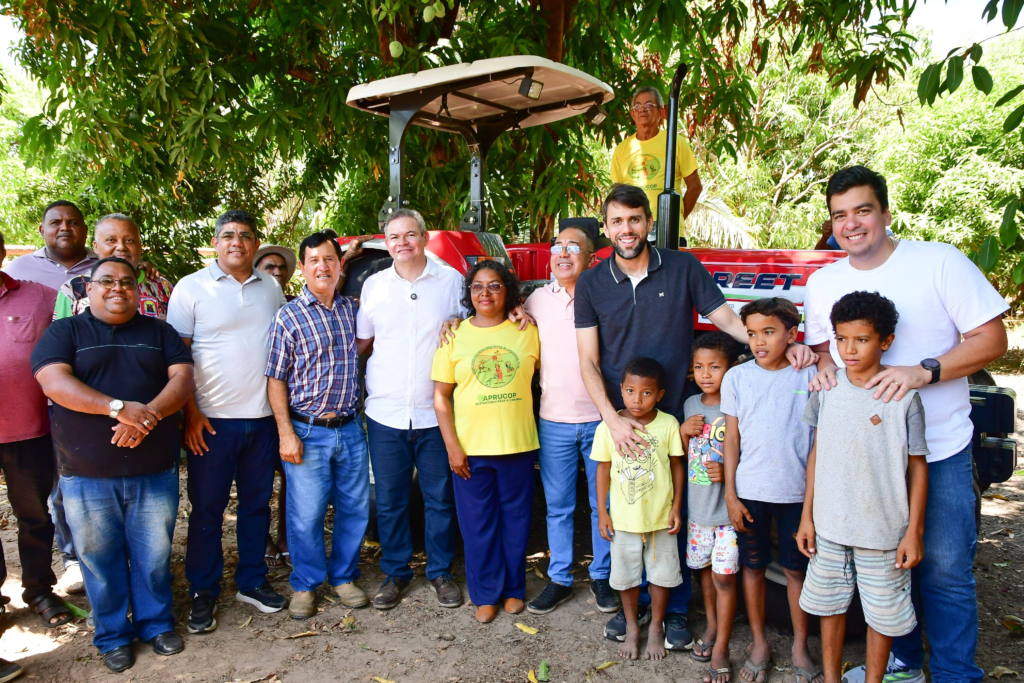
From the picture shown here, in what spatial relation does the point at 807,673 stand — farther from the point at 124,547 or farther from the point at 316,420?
the point at 124,547

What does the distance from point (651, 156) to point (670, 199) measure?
132cm

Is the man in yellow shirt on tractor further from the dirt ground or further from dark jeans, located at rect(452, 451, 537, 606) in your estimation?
the dirt ground

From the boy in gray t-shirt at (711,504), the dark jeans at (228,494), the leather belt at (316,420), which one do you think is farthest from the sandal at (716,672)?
the dark jeans at (228,494)

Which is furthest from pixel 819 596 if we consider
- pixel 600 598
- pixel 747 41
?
pixel 747 41

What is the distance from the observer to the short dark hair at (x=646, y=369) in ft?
→ 9.93

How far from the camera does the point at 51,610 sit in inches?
140

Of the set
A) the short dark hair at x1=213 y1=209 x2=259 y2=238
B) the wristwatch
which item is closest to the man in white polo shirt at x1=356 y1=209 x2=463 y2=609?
the short dark hair at x1=213 y1=209 x2=259 y2=238

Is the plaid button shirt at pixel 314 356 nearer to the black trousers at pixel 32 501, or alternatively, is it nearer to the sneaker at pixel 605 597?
the black trousers at pixel 32 501

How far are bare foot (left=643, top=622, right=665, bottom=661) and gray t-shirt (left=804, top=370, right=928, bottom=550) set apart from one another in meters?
0.90

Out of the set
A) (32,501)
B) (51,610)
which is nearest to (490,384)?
(32,501)

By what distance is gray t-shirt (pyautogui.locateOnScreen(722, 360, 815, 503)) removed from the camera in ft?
9.15

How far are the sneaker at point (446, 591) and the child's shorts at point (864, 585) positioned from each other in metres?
1.64

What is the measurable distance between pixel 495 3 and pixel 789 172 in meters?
12.2

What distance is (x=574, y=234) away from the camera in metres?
3.44
